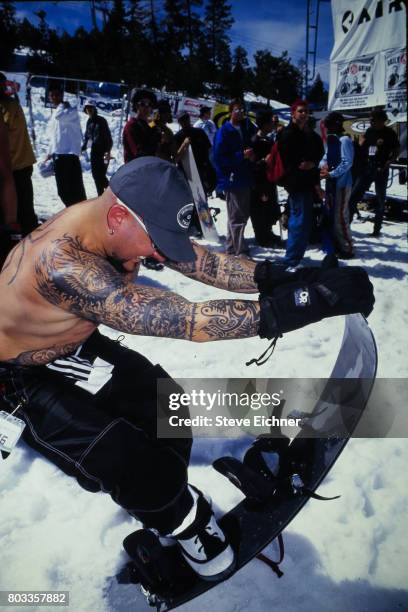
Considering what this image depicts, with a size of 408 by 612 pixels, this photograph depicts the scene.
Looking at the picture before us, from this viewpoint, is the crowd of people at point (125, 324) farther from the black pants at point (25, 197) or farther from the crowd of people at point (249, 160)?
the black pants at point (25, 197)

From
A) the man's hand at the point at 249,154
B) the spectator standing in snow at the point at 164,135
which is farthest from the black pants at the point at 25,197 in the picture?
the man's hand at the point at 249,154

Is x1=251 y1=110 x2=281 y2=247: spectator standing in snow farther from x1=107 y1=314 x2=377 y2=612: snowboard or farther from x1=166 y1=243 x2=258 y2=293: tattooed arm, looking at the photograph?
x1=107 y1=314 x2=377 y2=612: snowboard

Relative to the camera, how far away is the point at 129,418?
190 centimetres

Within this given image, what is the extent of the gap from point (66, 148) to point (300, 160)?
4.36 m

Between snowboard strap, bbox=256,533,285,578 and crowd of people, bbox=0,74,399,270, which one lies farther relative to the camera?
crowd of people, bbox=0,74,399,270

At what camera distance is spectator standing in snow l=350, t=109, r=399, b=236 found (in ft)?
23.1

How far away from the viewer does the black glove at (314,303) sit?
4.66 feet

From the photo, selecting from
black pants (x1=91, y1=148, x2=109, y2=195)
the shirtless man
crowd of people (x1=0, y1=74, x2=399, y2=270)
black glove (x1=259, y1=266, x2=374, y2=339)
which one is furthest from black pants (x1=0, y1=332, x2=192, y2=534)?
black pants (x1=91, y1=148, x2=109, y2=195)

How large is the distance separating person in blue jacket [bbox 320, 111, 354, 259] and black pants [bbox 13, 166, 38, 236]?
14.4ft

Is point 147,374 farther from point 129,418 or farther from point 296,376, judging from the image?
point 296,376

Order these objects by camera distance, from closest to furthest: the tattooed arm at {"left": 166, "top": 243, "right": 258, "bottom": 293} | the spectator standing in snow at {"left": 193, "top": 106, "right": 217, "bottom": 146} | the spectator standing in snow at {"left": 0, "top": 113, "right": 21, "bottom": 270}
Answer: the tattooed arm at {"left": 166, "top": 243, "right": 258, "bottom": 293} → the spectator standing in snow at {"left": 0, "top": 113, "right": 21, "bottom": 270} → the spectator standing in snow at {"left": 193, "top": 106, "right": 217, "bottom": 146}

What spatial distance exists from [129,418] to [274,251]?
5.39m

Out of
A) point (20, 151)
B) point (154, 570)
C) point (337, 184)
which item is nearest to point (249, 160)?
point (337, 184)

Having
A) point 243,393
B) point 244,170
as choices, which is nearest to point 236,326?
point 243,393
